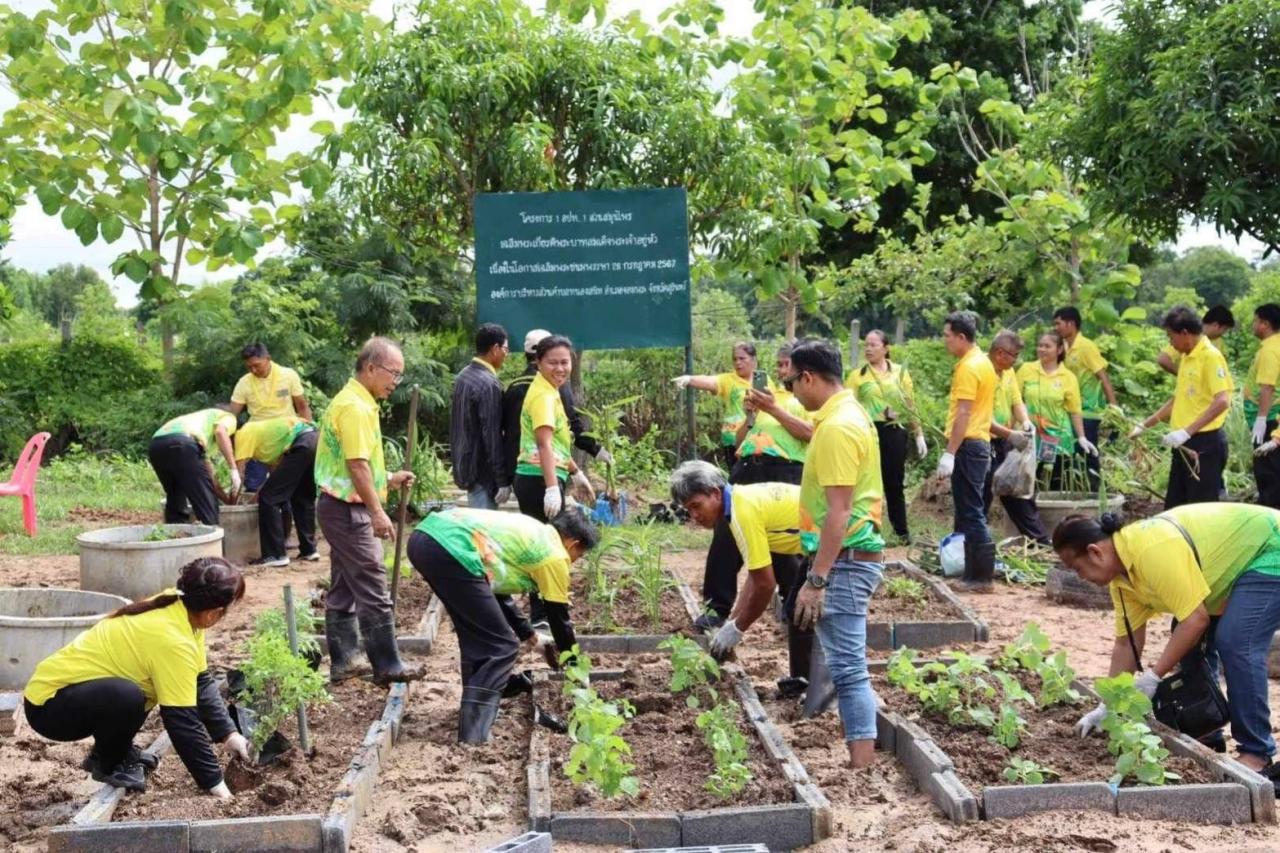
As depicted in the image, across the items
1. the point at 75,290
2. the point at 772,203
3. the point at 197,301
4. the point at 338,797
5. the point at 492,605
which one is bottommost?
the point at 338,797

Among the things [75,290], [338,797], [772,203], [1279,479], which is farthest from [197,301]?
[75,290]

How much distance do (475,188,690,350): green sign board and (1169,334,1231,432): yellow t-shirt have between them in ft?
12.7

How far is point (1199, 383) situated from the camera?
342 inches

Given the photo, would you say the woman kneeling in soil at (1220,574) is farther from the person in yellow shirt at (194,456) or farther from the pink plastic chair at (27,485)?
the pink plastic chair at (27,485)

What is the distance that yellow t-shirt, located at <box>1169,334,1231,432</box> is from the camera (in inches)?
337

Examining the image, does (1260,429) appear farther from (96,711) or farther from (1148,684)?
(96,711)

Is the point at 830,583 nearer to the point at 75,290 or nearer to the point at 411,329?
the point at 411,329

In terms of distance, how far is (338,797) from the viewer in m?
4.59

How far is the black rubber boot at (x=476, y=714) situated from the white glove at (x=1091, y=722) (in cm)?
238

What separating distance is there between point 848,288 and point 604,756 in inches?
482

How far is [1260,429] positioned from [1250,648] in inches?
188

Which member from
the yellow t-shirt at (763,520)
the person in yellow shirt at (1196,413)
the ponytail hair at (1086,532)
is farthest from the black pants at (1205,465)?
the ponytail hair at (1086,532)

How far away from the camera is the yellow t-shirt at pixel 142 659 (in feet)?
15.2

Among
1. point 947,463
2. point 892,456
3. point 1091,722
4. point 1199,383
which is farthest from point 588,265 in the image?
point 1091,722
